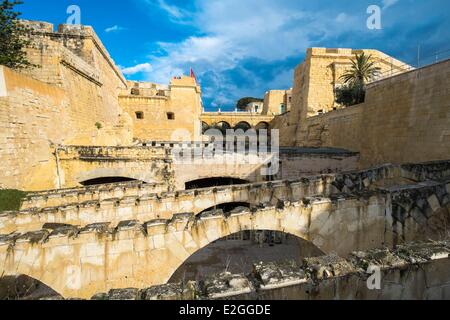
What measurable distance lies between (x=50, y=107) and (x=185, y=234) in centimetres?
1067

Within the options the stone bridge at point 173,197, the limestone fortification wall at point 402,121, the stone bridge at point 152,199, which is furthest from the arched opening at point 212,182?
the limestone fortification wall at point 402,121

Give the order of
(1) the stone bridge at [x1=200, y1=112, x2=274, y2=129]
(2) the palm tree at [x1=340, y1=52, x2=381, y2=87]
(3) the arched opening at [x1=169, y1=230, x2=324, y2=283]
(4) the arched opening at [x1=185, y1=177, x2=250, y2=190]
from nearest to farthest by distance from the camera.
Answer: (3) the arched opening at [x1=169, y1=230, x2=324, y2=283] → (4) the arched opening at [x1=185, y1=177, x2=250, y2=190] → (2) the palm tree at [x1=340, y1=52, x2=381, y2=87] → (1) the stone bridge at [x1=200, y1=112, x2=274, y2=129]

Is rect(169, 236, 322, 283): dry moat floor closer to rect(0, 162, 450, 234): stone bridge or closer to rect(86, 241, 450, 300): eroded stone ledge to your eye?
rect(0, 162, 450, 234): stone bridge

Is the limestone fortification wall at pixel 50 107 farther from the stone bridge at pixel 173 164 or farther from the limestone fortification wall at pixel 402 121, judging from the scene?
the limestone fortification wall at pixel 402 121

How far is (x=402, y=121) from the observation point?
35.2 feet

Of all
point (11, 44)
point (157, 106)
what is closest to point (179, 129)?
point (157, 106)

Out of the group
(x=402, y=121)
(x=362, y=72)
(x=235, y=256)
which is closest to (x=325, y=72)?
(x=362, y=72)

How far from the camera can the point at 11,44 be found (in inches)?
406

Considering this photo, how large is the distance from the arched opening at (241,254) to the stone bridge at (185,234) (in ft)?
5.94

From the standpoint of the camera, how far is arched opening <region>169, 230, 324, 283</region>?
6.62 meters

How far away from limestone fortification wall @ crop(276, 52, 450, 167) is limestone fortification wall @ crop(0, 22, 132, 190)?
1511cm

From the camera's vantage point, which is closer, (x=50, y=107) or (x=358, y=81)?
(x=50, y=107)

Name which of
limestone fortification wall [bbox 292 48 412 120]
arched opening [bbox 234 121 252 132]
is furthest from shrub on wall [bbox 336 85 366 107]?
arched opening [bbox 234 121 252 132]

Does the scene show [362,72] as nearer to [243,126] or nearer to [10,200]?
[243,126]
